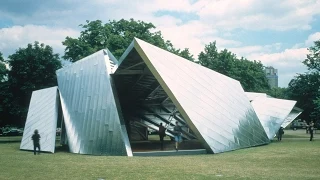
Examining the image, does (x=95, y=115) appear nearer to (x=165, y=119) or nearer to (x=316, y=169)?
(x=316, y=169)

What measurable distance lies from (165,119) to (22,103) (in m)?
15.4

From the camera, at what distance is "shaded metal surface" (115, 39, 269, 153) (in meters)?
16.6

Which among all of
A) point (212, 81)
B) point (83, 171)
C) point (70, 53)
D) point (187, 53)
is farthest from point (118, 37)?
point (83, 171)

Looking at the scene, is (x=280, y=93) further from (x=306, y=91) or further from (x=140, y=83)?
(x=140, y=83)

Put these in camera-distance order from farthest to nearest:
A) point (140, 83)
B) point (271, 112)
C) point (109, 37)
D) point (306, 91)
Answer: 1. point (306, 91)
2. point (109, 37)
3. point (271, 112)
4. point (140, 83)

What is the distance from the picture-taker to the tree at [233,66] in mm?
55000

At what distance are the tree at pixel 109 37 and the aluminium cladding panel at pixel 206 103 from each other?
2358cm

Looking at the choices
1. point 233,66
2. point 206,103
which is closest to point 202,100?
point 206,103

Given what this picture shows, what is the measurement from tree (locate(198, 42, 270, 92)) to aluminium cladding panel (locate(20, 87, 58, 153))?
35.9 metres

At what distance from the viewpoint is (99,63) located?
808 inches

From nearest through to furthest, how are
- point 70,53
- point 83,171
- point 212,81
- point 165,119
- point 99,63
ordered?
point 83,171, point 99,63, point 212,81, point 165,119, point 70,53

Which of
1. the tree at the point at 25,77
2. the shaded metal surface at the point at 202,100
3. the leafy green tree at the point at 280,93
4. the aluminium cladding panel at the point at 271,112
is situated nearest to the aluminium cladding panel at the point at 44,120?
the shaded metal surface at the point at 202,100

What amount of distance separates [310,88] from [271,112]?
23.8m

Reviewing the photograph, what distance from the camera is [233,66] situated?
55.2m
